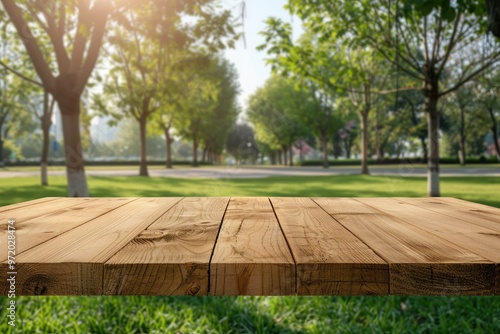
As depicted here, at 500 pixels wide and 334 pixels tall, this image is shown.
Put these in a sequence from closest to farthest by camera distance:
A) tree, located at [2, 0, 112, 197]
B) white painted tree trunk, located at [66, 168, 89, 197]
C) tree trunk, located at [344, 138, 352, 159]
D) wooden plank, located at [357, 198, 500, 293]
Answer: wooden plank, located at [357, 198, 500, 293] < tree, located at [2, 0, 112, 197] < white painted tree trunk, located at [66, 168, 89, 197] < tree trunk, located at [344, 138, 352, 159]

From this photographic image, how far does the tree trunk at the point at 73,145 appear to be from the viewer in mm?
8312

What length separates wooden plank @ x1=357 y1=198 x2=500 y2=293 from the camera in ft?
3.97

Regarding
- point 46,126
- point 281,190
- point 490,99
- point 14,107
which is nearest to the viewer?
point 281,190

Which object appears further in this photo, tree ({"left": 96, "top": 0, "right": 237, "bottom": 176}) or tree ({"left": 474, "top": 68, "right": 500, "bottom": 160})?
tree ({"left": 474, "top": 68, "right": 500, "bottom": 160})

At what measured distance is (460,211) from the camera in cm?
207

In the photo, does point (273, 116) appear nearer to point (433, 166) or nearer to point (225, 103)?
point (225, 103)

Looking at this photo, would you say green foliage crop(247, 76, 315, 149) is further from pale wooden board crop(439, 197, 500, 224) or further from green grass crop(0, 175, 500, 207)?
pale wooden board crop(439, 197, 500, 224)

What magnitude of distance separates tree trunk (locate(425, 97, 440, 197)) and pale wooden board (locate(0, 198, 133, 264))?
32.3 feet

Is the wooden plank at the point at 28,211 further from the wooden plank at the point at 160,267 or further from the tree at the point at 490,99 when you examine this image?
the tree at the point at 490,99

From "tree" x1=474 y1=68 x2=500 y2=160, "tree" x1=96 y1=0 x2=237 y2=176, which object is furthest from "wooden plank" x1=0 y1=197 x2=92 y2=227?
"tree" x1=474 y1=68 x2=500 y2=160

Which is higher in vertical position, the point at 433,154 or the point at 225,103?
the point at 225,103

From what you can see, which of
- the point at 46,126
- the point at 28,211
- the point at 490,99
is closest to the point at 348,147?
the point at 490,99

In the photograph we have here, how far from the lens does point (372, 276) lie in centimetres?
103

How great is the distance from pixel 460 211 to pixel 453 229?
0.62m
